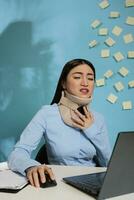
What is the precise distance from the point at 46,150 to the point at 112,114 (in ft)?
3.15

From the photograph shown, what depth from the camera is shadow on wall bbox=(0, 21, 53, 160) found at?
2432mm

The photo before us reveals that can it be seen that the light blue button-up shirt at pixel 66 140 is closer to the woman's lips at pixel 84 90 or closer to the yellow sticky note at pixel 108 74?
the woman's lips at pixel 84 90

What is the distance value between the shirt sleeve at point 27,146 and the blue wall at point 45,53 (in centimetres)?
69

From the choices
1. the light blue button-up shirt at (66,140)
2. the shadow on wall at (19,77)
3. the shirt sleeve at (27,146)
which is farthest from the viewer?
the shadow on wall at (19,77)

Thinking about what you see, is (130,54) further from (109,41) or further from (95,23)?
(95,23)

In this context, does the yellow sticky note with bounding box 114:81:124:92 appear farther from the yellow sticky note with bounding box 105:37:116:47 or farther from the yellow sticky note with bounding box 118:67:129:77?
the yellow sticky note with bounding box 105:37:116:47

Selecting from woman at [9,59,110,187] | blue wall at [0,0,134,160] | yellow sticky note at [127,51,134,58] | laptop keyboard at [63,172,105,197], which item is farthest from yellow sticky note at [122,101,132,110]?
laptop keyboard at [63,172,105,197]

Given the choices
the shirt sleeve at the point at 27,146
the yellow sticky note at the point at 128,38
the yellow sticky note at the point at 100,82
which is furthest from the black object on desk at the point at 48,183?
the yellow sticky note at the point at 128,38

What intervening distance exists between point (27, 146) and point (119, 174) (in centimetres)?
71

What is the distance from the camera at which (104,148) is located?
5.80 feet

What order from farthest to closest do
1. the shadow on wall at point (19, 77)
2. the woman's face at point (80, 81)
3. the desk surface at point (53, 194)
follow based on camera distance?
the shadow on wall at point (19, 77), the woman's face at point (80, 81), the desk surface at point (53, 194)

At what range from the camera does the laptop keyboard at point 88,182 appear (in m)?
1.10

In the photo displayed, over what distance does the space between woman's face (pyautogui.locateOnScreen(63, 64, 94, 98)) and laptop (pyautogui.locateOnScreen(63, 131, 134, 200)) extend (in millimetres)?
792

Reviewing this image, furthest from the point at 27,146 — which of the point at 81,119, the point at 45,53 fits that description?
the point at 45,53
